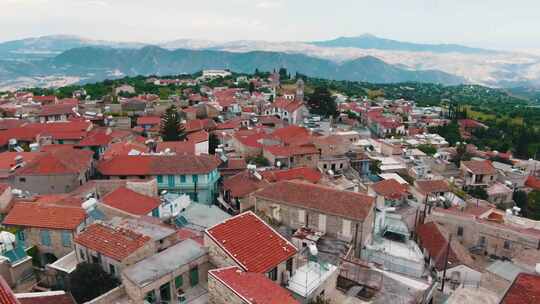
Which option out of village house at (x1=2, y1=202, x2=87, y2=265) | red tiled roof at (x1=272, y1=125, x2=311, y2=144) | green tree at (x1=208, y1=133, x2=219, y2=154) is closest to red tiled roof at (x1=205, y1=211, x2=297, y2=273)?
village house at (x1=2, y1=202, x2=87, y2=265)

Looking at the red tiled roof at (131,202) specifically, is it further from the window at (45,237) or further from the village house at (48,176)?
the village house at (48,176)

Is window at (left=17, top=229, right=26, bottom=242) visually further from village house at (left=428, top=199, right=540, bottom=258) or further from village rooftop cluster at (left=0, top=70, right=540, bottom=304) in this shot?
village house at (left=428, top=199, right=540, bottom=258)

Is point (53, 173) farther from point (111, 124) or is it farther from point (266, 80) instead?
point (266, 80)

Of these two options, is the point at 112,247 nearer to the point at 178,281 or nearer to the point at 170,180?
the point at 178,281

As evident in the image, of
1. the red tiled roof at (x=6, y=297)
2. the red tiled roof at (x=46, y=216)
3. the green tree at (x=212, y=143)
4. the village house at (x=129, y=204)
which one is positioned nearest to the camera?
the red tiled roof at (x=6, y=297)

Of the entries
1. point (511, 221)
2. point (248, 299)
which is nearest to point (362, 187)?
point (511, 221)

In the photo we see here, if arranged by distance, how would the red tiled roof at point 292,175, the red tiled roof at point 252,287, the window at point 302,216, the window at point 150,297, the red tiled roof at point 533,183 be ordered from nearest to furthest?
the red tiled roof at point 252,287
the window at point 150,297
the window at point 302,216
the red tiled roof at point 292,175
the red tiled roof at point 533,183

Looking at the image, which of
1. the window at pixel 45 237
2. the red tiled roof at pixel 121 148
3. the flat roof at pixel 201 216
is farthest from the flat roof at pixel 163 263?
the red tiled roof at pixel 121 148
